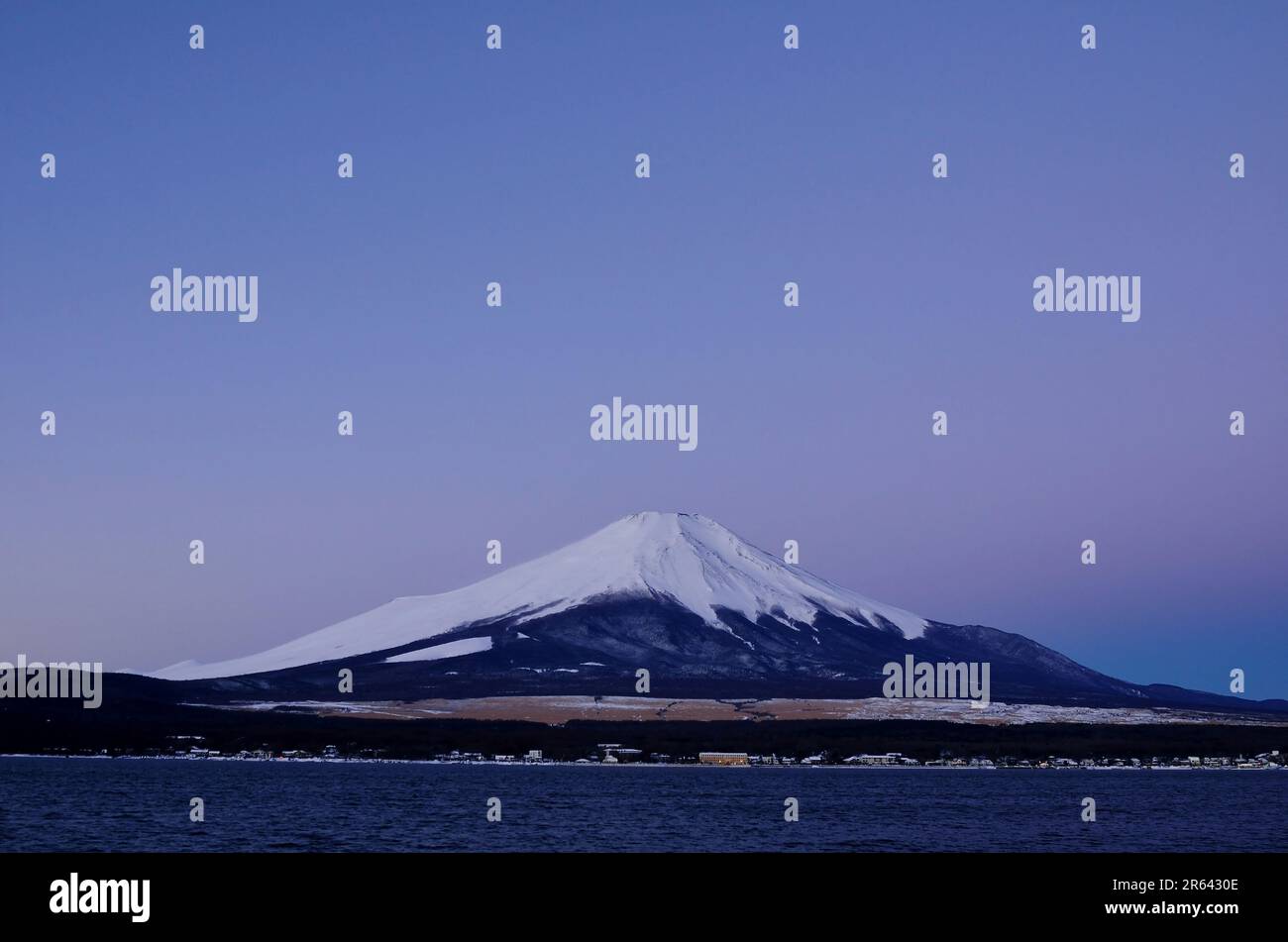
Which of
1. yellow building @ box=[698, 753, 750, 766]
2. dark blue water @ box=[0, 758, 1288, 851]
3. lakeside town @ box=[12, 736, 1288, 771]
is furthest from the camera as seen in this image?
lakeside town @ box=[12, 736, 1288, 771]

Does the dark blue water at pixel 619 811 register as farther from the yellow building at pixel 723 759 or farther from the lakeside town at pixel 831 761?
the lakeside town at pixel 831 761

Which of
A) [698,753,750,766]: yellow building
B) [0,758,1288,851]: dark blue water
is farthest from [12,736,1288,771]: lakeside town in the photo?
[0,758,1288,851]: dark blue water

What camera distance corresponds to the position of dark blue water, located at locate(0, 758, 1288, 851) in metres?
71.8

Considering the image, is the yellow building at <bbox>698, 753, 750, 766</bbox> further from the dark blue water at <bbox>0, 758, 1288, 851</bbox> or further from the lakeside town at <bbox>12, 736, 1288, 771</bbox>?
the dark blue water at <bbox>0, 758, 1288, 851</bbox>

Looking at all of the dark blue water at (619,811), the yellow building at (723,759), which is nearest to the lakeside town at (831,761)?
the yellow building at (723,759)

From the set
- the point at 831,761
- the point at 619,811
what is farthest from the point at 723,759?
the point at 619,811

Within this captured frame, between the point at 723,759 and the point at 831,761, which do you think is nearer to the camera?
the point at 723,759

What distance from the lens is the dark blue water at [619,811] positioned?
235 ft

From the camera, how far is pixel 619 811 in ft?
313

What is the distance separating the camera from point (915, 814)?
95.8 meters

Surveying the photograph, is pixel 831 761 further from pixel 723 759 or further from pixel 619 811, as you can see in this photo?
pixel 619 811

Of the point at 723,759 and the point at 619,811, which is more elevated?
the point at 619,811
